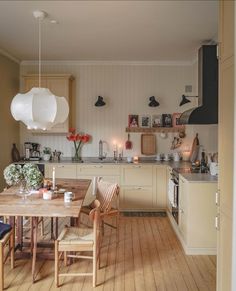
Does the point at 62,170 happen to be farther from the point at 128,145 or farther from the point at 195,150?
the point at 195,150

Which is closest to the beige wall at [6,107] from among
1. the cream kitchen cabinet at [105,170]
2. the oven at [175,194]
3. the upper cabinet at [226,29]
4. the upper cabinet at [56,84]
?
the upper cabinet at [56,84]

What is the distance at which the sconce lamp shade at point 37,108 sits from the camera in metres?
3.37

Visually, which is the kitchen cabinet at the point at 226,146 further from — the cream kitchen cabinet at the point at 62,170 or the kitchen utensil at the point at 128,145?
the kitchen utensil at the point at 128,145

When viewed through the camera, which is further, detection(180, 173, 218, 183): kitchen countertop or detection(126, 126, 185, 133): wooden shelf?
detection(126, 126, 185, 133): wooden shelf

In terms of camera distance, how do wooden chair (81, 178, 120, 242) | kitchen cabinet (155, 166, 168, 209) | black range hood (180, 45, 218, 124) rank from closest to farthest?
1. wooden chair (81, 178, 120, 242)
2. black range hood (180, 45, 218, 124)
3. kitchen cabinet (155, 166, 168, 209)

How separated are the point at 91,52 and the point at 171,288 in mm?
3867

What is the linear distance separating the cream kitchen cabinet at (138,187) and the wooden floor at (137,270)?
1.25 metres

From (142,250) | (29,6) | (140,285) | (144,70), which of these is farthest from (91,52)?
(140,285)

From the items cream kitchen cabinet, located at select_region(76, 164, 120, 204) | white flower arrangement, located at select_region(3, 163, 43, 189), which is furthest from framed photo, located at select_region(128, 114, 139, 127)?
white flower arrangement, located at select_region(3, 163, 43, 189)

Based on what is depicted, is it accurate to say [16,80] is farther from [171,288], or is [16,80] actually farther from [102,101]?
[171,288]

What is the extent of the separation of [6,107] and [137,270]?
3659mm

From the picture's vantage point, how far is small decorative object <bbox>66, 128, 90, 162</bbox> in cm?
605

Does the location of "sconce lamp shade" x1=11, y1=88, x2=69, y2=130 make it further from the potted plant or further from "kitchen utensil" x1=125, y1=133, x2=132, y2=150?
"kitchen utensil" x1=125, y1=133, x2=132, y2=150

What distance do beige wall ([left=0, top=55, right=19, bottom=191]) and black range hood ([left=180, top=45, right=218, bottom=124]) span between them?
308 centimetres
